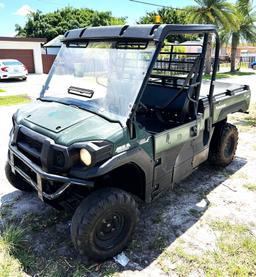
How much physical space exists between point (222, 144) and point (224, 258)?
2020 millimetres

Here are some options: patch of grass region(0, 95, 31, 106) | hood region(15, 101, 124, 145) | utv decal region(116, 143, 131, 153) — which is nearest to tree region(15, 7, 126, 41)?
patch of grass region(0, 95, 31, 106)

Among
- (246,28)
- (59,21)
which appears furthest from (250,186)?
(59,21)

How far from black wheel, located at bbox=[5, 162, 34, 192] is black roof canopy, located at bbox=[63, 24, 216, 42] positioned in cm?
173

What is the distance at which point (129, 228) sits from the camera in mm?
2934

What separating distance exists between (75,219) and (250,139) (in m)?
4.65

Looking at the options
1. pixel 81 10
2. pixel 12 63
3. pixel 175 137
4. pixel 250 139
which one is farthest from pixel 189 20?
pixel 81 10

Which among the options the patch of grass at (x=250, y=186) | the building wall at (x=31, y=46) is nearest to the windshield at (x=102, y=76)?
the patch of grass at (x=250, y=186)

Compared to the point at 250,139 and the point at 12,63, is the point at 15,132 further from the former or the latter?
the point at 12,63

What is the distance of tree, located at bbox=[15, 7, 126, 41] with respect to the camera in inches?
1528

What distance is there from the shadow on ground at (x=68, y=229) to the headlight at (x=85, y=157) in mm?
988

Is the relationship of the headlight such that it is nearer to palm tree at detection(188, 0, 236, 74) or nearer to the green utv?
the green utv

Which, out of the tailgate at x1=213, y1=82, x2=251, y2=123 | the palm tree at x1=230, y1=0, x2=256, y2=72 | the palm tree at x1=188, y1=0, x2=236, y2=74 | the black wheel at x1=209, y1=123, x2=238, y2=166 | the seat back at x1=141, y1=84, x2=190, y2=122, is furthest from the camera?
the palm tree at x1=230, y1=0, x2=256, y2=72

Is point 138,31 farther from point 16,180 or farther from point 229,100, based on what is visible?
point 16,180

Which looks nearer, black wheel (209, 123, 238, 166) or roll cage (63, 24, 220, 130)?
roll cage (63, 24, 220, 130)
